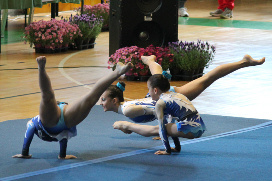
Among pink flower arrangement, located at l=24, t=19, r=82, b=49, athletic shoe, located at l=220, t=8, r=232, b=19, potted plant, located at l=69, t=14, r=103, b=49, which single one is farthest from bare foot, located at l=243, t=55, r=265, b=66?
athletic shoe, located at l=220, t=8, r=232, b=19

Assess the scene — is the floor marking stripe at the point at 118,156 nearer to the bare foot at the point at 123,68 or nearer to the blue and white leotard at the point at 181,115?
the blue and white leotard at the point at 181,115

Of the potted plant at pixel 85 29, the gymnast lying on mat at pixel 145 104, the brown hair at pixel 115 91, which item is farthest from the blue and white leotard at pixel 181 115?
the potted plant at pixel 85 29

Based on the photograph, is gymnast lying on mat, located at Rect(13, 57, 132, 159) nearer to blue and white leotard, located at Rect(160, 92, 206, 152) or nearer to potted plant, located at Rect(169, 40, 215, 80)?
blue and white leotard, located at Rect(160, 92, 206, 152)

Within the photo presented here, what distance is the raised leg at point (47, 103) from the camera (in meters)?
4.05

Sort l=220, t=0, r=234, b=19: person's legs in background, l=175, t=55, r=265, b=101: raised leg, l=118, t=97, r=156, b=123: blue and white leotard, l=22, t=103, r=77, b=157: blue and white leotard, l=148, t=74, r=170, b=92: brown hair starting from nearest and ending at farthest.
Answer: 1. l=22, t=103, r=77, b=157: blue and white leotard
2. l=148, t=74, r=170, b=92: brown hair
3. l=118, t=97, r=156, b=123: blue and white leotard
4. l=175, t=55, r=265, b=101: raised leg
5. l=220, t=0, r=234, b=19: person's legs in background

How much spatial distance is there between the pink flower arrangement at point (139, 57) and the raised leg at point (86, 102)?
12.0ft

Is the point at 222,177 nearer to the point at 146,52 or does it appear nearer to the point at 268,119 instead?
the point at 268,119

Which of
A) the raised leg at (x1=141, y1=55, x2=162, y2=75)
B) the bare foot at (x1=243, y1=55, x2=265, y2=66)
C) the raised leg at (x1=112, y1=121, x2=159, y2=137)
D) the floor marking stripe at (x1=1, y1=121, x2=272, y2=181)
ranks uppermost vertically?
the bare foot at (x1=243, y1=55, x2=265, y2=66)

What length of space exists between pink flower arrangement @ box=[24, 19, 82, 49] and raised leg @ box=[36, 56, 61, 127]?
6.04 metres

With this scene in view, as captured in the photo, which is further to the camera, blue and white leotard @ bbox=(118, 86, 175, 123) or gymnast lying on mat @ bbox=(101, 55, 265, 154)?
blue and white leotard @ bbox=(118, 86, 175, 123)

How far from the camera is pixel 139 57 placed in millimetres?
7895

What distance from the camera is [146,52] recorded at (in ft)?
25.9

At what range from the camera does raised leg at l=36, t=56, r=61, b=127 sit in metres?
4.05

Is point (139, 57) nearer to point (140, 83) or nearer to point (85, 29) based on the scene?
point (140, 83)
